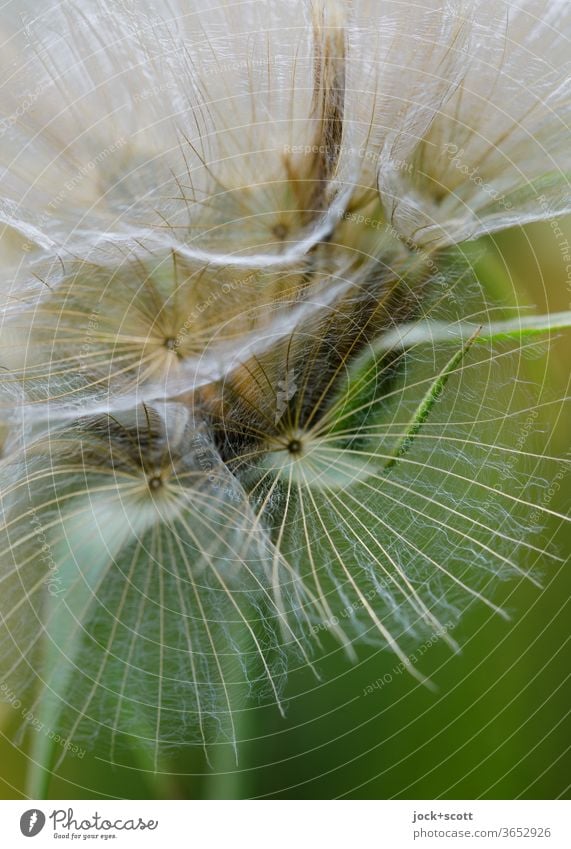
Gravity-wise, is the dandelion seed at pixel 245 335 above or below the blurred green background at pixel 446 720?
above

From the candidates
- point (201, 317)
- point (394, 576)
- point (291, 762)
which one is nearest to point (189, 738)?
point (291, 762)

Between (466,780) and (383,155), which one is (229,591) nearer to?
(466,780)
